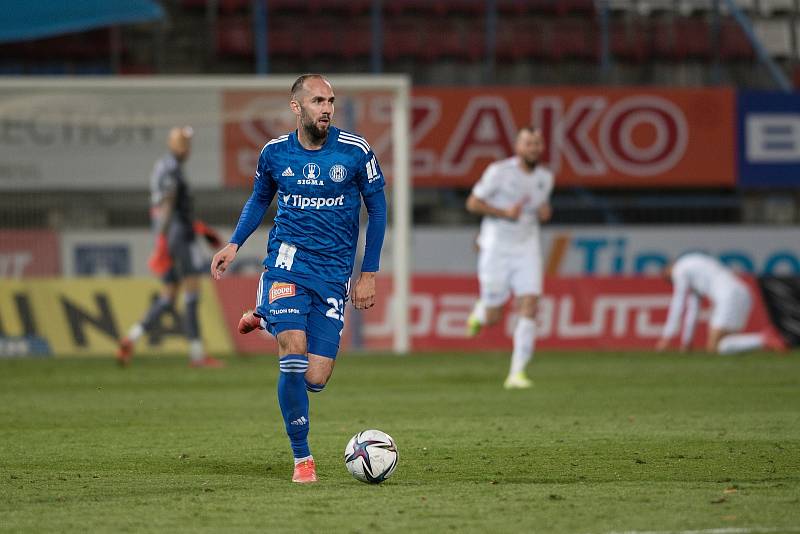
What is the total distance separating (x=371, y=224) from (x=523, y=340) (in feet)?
18.3

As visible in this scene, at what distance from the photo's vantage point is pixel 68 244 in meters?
18.5

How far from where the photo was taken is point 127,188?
61.6 feet

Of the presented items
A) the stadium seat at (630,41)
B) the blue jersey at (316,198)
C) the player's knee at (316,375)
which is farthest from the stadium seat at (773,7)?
the player's knee at (316,375)

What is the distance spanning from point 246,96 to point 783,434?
1097 centimetres

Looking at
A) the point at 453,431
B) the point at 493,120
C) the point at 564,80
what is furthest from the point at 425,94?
the point at 453,431

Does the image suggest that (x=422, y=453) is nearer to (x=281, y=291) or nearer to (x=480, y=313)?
(x=281, y=291)

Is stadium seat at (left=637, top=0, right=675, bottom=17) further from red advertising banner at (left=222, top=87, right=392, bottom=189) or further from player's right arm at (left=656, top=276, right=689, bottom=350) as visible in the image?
player's right arm at (left=656, top=276, right=689, bottom=350)

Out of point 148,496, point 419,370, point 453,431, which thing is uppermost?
point 148,496

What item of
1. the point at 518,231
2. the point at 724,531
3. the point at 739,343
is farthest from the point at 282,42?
the point at 724,531

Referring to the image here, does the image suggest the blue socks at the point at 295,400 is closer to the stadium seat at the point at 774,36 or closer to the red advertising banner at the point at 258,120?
the red advertising banner at the point at 258,120

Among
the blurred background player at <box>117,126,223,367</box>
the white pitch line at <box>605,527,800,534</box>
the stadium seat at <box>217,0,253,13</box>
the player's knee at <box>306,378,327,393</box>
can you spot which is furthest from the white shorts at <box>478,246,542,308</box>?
the stadium seat at <box>217,0,253,13</box>

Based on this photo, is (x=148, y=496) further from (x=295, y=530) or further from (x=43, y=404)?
(x=43, y=404)

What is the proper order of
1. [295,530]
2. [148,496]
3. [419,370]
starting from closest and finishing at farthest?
[295,530]
[148,496]
[419,370]

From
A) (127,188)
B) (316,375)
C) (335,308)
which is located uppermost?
(335,308)
